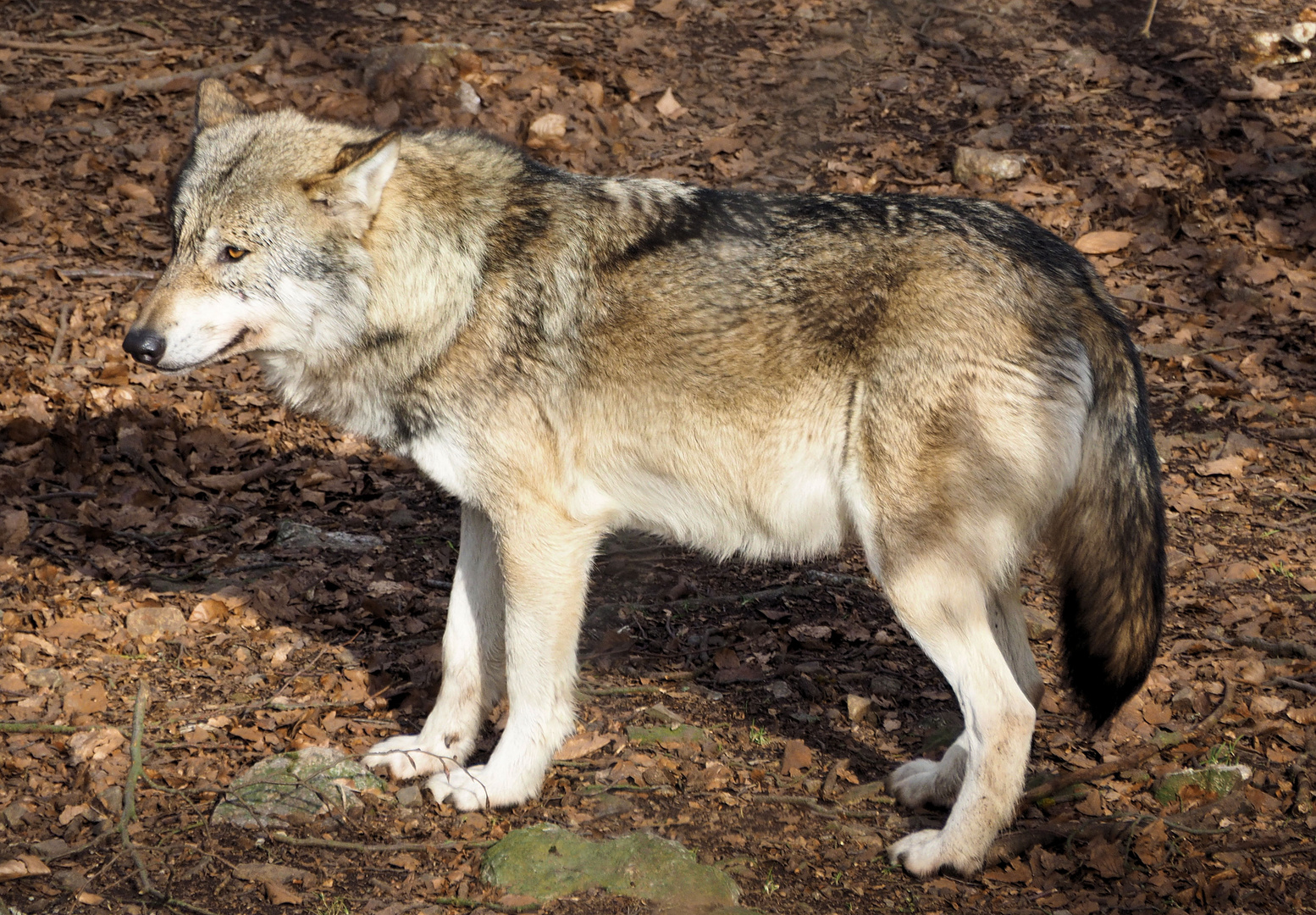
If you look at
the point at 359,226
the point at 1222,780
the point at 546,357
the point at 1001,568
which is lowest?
the point at 1222,780

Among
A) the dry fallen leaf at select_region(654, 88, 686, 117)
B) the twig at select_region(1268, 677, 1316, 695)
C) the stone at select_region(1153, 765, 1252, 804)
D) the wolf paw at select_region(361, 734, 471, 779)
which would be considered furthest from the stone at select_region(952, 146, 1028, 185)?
the wolf paw at select_region(361, 734, 471, 779)

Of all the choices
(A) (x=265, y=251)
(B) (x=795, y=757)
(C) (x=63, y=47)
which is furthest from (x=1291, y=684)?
(C) (x=63, y=47)

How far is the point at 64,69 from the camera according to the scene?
1009 cm

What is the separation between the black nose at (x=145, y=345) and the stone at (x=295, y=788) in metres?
1.62

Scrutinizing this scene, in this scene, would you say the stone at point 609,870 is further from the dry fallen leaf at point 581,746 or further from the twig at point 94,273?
the twig at point 94,273

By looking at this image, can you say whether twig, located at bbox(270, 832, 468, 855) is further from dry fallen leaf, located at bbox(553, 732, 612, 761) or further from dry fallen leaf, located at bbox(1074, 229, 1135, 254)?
dry fallen leaf, located at bbox(1074, 229, 1135, 254)

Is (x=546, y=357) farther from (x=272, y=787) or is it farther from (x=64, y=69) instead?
(x=64, y=69)

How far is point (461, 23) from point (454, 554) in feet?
23.5

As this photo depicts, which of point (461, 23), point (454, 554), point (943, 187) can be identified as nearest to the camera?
point (454, 554)

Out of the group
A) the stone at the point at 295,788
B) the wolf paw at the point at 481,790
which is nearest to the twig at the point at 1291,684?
the wolf paw at the point at 481,790

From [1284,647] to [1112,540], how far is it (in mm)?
1831

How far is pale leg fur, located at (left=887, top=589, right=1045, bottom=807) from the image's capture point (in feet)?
14.3

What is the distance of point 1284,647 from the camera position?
5.13m

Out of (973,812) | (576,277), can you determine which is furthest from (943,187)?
(973,812)
